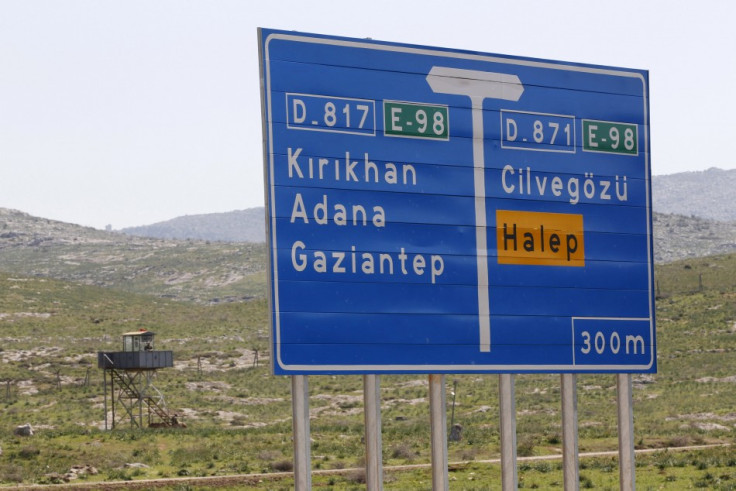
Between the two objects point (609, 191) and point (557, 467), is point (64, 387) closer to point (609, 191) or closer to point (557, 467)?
point (557, 467)

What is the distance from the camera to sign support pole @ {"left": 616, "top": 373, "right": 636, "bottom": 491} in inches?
694

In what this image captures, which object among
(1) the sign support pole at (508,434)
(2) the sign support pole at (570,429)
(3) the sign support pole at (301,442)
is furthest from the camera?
(2) the sign support pole at (570,429)

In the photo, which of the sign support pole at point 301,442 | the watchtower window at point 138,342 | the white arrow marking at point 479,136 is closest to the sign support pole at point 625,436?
the white arrow marking at point 479,136

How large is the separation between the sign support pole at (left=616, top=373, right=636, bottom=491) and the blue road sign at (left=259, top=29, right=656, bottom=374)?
503 millimetres

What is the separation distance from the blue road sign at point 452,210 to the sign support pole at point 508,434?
485 mm

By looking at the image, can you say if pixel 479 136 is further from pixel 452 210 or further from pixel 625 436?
pixel 625 436

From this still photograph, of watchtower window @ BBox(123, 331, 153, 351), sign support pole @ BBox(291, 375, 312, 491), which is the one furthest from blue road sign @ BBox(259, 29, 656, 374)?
watchtower window @ BBox(123, 331, 153, 351)

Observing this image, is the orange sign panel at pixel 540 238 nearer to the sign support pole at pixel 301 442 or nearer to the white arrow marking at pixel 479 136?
the white arrow marking at pixel 479 136

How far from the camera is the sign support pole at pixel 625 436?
694 inches

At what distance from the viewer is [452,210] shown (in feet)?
52.4

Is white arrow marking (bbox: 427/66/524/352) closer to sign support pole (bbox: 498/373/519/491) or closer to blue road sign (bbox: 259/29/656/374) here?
blue road sign (bbox: 259/29/656/374)

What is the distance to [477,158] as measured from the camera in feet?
53.4

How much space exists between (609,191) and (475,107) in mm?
2560

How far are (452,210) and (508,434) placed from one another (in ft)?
10.7
